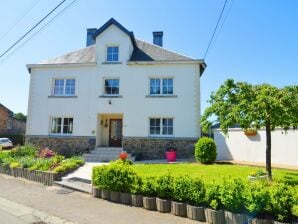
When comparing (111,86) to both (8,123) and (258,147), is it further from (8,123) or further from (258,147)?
(8,123)

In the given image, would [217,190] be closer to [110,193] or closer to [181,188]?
[181,188]

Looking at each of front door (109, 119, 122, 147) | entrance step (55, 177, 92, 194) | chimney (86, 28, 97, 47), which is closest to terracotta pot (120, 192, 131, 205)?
entrance step (55, 177, 92, 194)

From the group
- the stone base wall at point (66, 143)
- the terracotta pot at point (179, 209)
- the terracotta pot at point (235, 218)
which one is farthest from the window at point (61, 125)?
the terracotta pot at point (235, 218)

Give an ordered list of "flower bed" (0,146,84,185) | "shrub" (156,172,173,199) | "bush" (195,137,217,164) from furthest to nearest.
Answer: "bush" (195,137,217,164)
"flower bed" (0,146,84,185)
"shrub" (156,172,173,199)

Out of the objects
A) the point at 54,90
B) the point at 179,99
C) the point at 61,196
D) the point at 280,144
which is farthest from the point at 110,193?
the point at 54,90

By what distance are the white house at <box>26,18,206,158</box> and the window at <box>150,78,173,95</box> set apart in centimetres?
7

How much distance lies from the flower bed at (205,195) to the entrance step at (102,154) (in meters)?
8.68

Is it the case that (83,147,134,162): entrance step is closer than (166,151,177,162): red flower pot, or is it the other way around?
(166,151,177,162): red flower pot

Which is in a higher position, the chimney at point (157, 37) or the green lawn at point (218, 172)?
the chimney at point (157, 37)

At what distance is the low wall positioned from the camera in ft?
49.4

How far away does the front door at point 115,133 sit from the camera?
19.4m

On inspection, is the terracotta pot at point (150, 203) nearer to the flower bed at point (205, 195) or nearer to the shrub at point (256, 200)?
the flower bed at point (205, 195)

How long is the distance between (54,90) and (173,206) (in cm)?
1594

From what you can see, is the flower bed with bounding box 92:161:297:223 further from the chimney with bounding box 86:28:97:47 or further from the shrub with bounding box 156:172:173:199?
the chimney with bounding box 86:28:97:47
